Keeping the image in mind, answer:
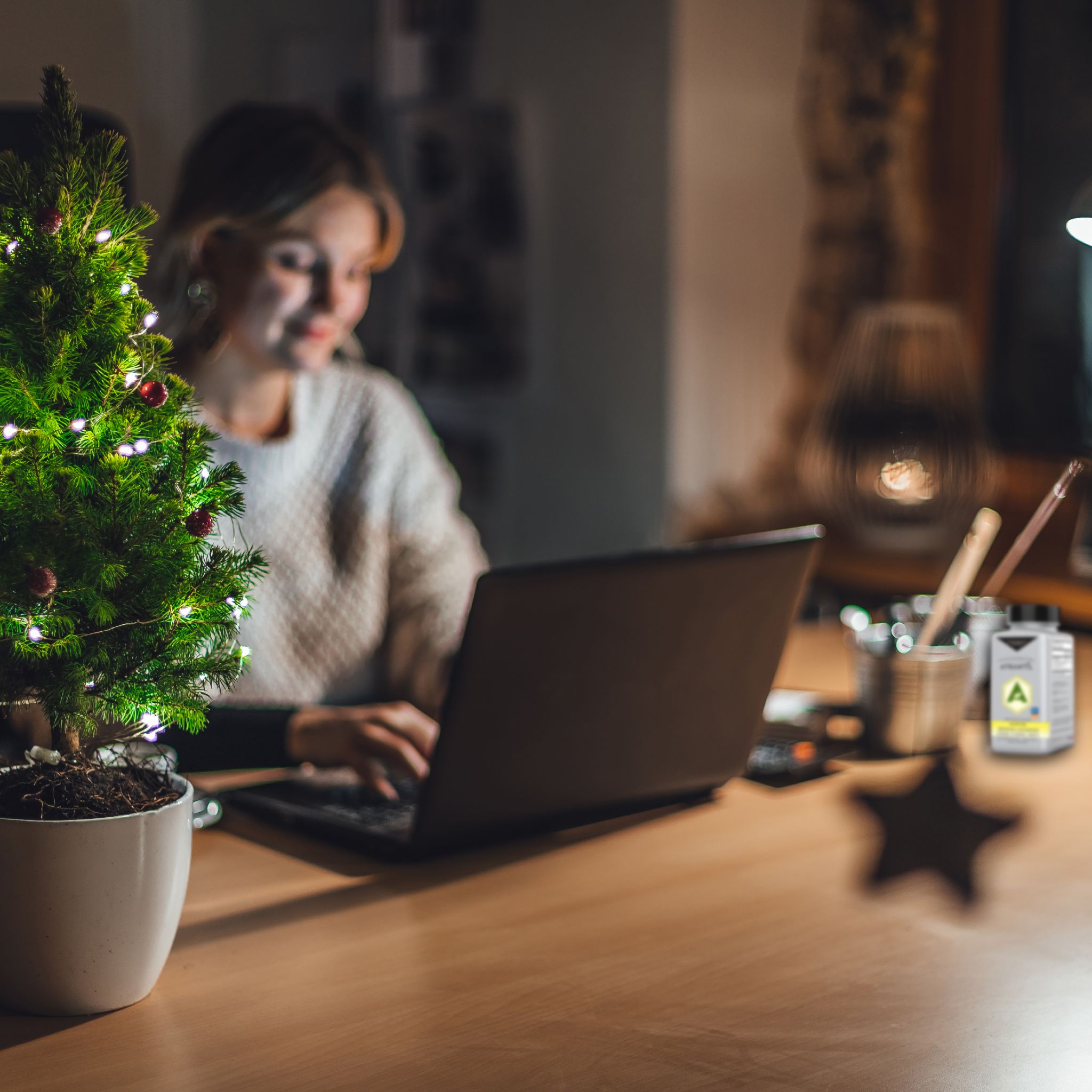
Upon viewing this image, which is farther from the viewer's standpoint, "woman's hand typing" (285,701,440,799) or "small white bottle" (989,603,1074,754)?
"small white bottle" (989,603,1074,754)

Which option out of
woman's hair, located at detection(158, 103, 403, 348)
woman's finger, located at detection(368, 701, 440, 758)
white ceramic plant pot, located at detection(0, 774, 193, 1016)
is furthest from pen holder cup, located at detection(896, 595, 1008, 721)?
white ceramic plant pot, located at detection(0, 774, 193, 1016)

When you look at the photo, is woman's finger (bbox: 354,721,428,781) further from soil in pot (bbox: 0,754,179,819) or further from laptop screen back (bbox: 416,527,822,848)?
soil in pot (bbox: 0,754,179,819)

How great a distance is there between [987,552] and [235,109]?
1353mm

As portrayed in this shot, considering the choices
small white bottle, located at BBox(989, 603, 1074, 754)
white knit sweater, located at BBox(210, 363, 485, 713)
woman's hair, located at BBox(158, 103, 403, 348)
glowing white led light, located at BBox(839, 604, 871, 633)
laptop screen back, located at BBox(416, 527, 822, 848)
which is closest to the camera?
laptop screen back, located at BBox(416, 527, 822, 848)

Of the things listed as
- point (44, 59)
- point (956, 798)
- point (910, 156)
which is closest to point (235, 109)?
point (44, 59)

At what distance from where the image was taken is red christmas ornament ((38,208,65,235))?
2.43 ft

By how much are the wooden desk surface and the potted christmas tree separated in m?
0.05

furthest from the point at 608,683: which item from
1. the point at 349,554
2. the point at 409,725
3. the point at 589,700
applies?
the point at 349,554

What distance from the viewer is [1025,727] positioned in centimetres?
134

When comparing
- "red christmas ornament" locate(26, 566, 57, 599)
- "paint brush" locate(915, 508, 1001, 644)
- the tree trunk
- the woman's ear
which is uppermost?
the woman's ear

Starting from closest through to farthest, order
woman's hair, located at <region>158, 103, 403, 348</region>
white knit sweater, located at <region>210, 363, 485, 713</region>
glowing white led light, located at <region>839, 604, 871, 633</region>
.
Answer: glowing white led light, located at <region>839, 604, 871, 633</region>
woman's hair, located at <region>158, 103, 403, 348</region>
white knit sweater, located at <region>210, 363, 485, 713</region>

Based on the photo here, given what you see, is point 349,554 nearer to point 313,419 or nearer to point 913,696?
point 313,419

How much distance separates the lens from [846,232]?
2752mm

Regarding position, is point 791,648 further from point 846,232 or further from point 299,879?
point 846,232
